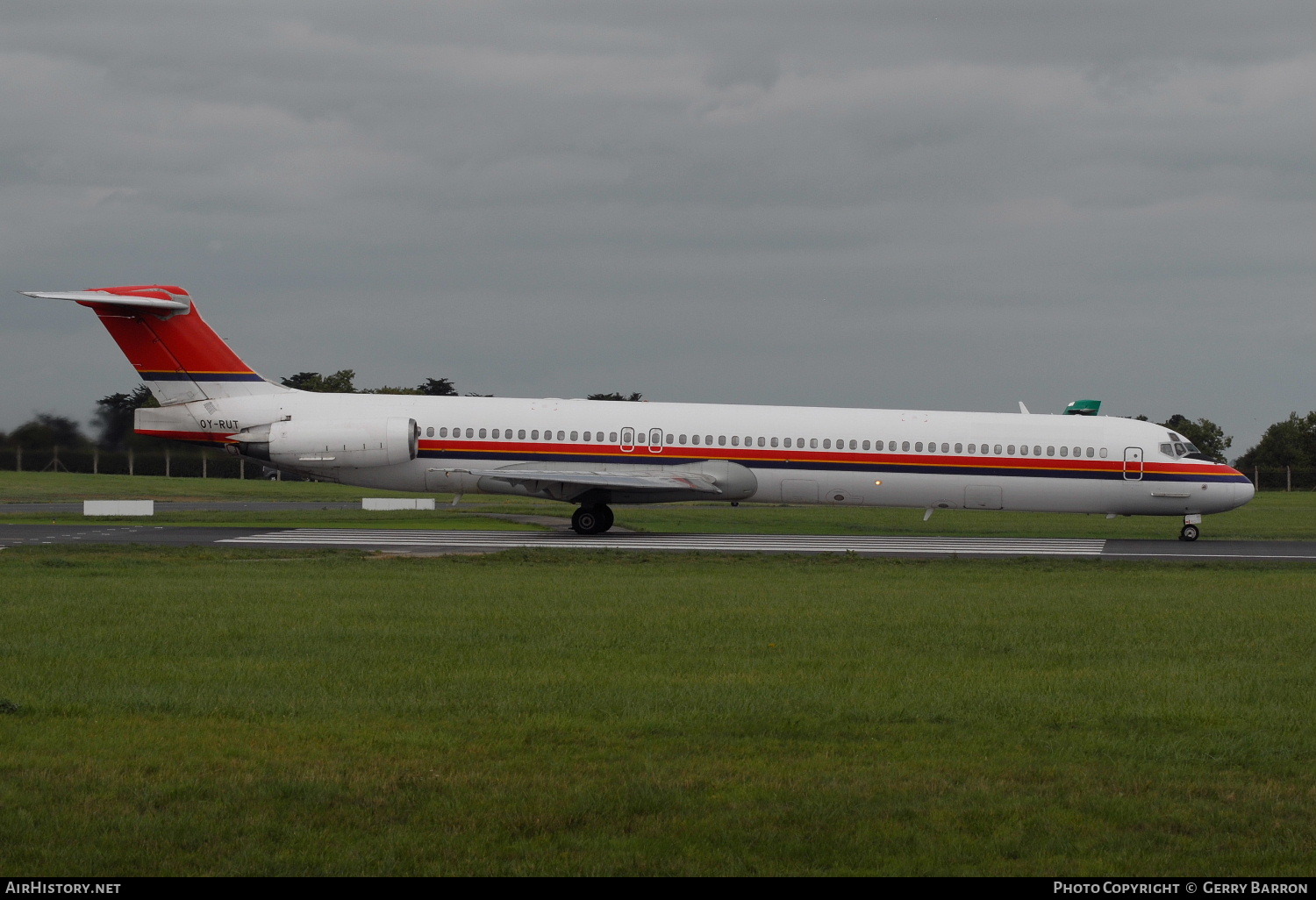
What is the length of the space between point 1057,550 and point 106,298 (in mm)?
22942

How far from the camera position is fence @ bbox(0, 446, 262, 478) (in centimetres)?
3350

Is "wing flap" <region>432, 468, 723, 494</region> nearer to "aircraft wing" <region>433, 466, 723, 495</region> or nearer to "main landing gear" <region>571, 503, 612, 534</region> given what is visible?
"aircraft wing" <region>433, 466, 723, 495</region>

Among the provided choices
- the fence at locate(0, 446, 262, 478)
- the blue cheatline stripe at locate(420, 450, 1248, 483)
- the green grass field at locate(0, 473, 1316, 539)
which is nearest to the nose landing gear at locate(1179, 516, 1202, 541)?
the green grass field at locate(0, 473, 1316, 539)

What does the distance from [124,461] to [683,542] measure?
30.7m

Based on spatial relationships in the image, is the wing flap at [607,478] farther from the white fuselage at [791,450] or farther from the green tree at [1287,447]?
the green tree at [1287,447]

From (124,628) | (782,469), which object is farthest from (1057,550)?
(124,628)

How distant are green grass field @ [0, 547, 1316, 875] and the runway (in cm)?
1029

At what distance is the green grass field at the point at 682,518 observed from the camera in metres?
34.9

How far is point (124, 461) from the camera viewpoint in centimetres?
5088

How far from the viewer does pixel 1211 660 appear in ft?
39.8

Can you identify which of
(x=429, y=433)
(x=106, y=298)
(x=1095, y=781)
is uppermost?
(x=106, y=298)

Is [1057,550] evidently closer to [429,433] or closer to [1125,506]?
[1125,506]

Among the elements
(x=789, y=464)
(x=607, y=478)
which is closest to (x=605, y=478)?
(x=607, y=478)

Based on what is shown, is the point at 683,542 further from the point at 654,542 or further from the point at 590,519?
the point at 590,519
